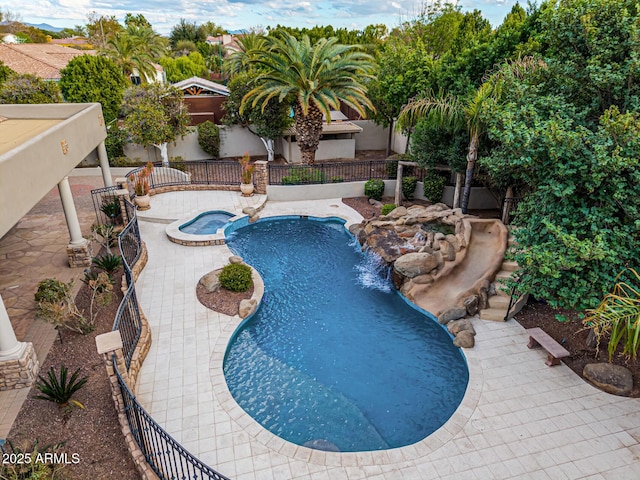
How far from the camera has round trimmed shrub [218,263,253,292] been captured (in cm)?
1309

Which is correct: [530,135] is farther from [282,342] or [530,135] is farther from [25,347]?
[25,347]

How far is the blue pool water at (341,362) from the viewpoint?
8961 millimetres

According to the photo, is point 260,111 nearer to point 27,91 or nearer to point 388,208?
point 388,208

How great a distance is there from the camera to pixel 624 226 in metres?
8.09

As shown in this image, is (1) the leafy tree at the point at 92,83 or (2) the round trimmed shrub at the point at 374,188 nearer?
(2) the round trimmed shrub at the point at 374,188

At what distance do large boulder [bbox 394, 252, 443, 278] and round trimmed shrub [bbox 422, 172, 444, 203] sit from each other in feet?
20.2

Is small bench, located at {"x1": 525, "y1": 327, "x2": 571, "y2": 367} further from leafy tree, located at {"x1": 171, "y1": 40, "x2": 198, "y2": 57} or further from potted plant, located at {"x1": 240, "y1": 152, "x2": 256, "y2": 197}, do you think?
leafy tree, located at {"x1": 171, "y1": 40, "x2": 198, "y2": 57}

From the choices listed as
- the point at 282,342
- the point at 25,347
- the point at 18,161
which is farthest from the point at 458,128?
the point at 25,347

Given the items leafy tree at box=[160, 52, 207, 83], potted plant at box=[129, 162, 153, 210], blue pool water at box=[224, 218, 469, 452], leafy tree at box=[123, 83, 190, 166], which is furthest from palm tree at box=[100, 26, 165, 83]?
blue pool water at box=[224, 218, 469, 452]

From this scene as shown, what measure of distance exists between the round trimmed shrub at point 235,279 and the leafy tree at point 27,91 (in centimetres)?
1757

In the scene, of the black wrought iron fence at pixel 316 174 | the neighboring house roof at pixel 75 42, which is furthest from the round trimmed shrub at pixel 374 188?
the neighboring house roof at pixel 75 42

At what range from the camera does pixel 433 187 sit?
63.5ft

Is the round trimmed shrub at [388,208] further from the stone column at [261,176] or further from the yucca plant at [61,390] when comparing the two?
the yucca plant at [61,390]

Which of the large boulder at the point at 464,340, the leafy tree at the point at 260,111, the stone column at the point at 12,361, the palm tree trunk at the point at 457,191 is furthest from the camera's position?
the leafy tree at the point at 260,111
